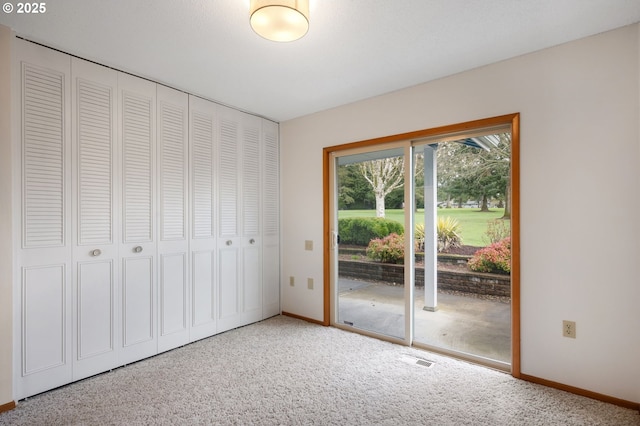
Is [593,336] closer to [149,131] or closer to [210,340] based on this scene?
[210,340]

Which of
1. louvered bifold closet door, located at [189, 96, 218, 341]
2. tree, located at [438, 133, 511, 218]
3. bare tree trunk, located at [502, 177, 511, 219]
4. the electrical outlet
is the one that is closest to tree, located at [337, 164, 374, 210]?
tree, located at [438, 133, 511, 218]

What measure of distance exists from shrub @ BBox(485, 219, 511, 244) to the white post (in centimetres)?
46

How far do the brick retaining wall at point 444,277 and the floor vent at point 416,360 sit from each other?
67cm

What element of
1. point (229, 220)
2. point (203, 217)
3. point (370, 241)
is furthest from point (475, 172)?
point (203, 217)

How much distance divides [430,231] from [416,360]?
3.78 ft

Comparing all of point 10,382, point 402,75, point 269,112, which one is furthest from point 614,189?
point 10,382

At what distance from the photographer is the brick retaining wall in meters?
2.71

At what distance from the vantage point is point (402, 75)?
2787mm

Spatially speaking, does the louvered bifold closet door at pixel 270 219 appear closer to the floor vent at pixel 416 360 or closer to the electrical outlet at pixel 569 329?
the floor vent at pixel 416 360

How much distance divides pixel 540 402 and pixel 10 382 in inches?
136

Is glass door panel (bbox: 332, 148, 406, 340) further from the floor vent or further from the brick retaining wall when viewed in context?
the floor vent

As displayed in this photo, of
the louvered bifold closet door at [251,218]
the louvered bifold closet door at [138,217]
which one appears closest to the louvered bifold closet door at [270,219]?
the louvered bifold closet door at [251,218]

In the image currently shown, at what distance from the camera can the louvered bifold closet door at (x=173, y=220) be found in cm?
294

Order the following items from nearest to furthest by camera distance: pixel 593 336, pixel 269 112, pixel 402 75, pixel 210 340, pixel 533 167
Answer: pixel 593 336
pixel 533 167
pixel 402 75
pixel 210 340
pixel 269 112
